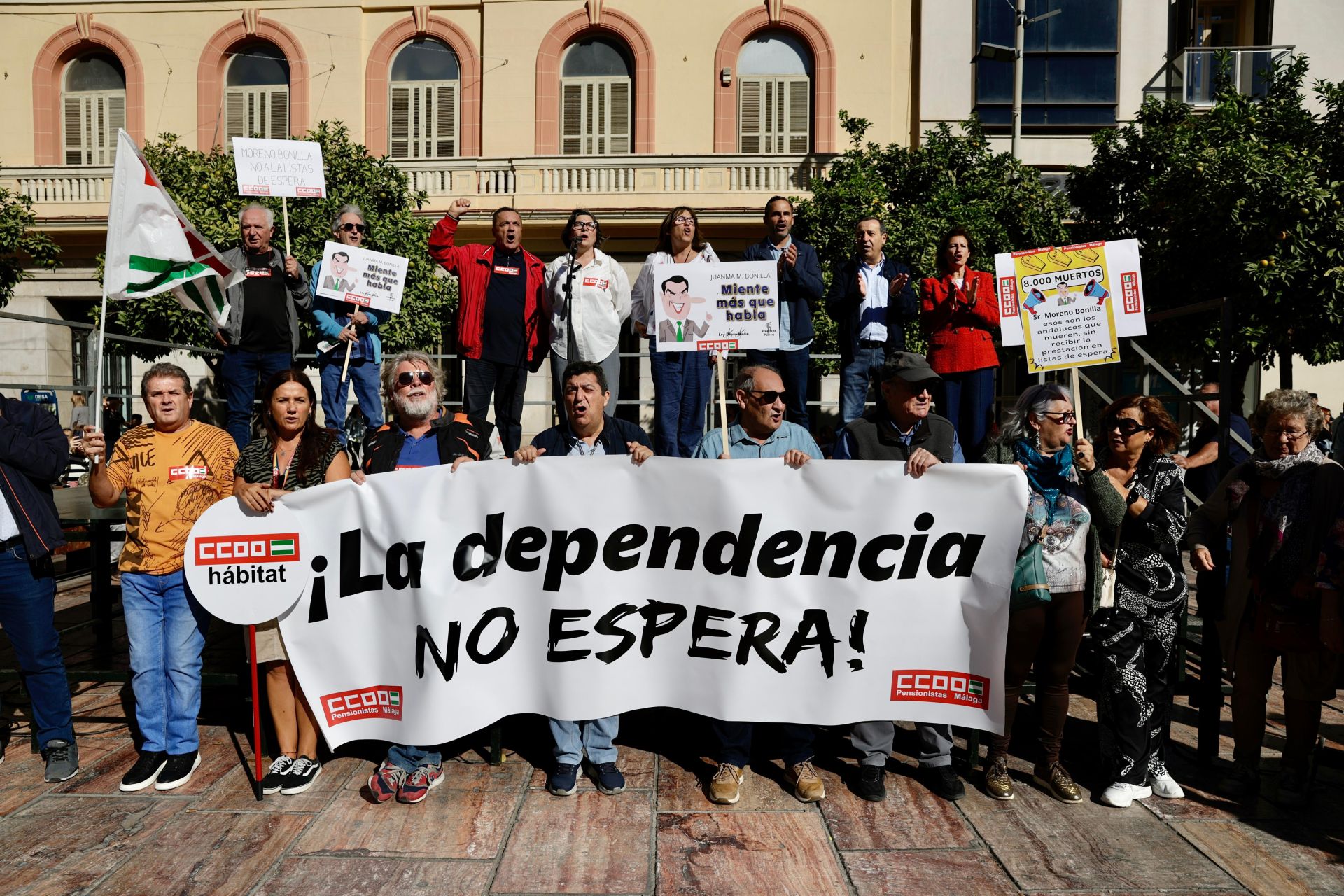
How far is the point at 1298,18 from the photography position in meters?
19.8

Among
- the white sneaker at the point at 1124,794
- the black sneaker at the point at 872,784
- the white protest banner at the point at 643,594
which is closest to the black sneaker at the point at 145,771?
the white protest banner at the point at 643,594

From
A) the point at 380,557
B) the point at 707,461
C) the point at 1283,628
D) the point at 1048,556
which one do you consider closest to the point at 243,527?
the point at 380,557

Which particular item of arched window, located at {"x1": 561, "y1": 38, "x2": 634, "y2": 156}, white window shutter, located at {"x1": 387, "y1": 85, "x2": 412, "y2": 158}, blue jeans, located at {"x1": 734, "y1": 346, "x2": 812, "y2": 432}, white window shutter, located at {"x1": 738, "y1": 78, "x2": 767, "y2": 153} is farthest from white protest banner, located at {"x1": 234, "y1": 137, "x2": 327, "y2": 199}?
white window shutter, located at {"x1": 387, "y1": 85, "x2": 412, "y2": 158}

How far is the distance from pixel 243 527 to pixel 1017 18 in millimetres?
17209

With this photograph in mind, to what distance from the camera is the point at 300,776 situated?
4.29 m

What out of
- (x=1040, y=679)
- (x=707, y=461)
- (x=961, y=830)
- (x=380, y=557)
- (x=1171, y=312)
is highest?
(x=1171, y=312)

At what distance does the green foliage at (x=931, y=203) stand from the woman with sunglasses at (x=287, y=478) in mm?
10444

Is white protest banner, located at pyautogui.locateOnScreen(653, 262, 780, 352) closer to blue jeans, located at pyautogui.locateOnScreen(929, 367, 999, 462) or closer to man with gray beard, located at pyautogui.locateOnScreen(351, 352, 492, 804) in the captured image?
man with gray beard, located at pyautogui.locateOnScreen(351, 352, 492, 804)

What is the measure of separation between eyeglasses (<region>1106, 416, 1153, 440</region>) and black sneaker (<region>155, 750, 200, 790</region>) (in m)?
4.39

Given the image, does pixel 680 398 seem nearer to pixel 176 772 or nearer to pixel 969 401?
pixel 969 401

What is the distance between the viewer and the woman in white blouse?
666 centimetres

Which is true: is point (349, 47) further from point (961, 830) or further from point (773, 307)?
point (961, 830)

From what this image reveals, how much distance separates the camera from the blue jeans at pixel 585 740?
4.30 m

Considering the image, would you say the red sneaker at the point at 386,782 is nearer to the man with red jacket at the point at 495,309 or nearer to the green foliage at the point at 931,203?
the man with red jacket at the point at 495,309
